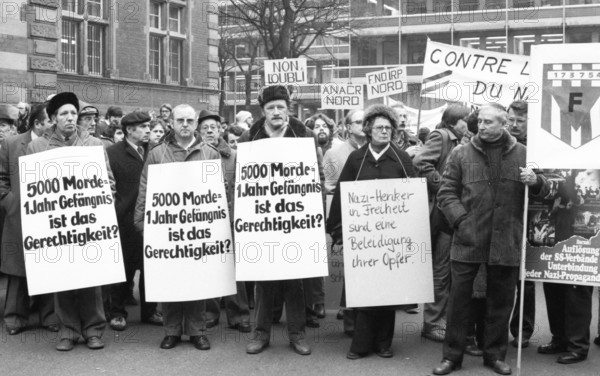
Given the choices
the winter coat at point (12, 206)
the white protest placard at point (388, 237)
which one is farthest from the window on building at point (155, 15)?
the white protest placard at point (388, 237)

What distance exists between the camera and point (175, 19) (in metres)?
25.9

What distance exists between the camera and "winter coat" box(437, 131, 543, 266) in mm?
5949

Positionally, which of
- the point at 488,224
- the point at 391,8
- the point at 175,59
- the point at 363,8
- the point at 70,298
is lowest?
the point at 70,298

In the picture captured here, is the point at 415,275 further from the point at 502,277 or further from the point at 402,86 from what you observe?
the point at 402,86

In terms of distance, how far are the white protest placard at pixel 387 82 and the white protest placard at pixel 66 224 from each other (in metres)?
7.09

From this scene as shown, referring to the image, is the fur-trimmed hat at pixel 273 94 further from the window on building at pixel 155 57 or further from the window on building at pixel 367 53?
the window on building at pixel 367 53

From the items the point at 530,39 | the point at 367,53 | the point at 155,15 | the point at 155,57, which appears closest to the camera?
the point at 155,15

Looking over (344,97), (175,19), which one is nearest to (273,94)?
(344,97)

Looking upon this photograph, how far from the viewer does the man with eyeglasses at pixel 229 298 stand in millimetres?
7524

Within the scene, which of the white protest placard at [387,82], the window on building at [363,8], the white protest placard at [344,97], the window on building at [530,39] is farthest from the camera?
the window on building at [530,39]

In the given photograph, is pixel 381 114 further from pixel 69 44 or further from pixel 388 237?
pixel 69 44

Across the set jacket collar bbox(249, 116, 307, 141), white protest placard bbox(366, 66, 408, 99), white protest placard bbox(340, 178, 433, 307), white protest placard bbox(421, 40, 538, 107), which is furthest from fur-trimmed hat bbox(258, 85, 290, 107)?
white protest placard bbox(366, 66, 408, 99)

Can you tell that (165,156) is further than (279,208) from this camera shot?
Yes

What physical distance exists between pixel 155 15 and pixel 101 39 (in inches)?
93.7
